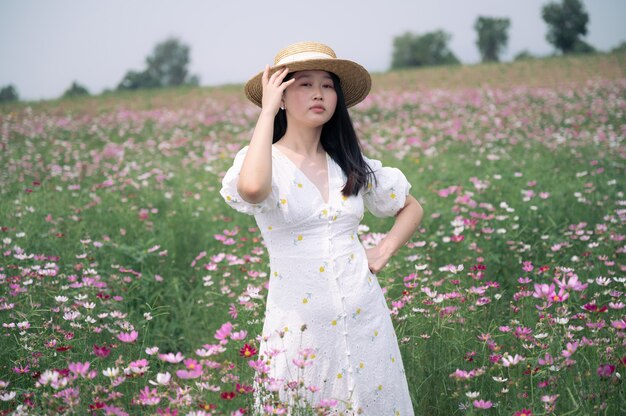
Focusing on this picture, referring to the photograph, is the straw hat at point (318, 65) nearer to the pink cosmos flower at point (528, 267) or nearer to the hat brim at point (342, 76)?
the hat brim at point (342, 76)

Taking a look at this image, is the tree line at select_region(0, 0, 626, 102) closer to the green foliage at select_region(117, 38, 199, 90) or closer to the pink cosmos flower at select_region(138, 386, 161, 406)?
the green foliage at select_region(117, 38, 199, 90)

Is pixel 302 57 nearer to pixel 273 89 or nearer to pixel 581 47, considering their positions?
pixel 273 89

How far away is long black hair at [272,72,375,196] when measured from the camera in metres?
2.20

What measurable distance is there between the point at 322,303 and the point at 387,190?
0.58m

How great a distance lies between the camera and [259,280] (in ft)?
11.7

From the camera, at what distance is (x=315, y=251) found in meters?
2.00

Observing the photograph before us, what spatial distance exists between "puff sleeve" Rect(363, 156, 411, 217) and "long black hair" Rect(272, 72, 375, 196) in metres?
0.04

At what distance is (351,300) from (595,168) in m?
4.96

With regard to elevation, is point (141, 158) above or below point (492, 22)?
below

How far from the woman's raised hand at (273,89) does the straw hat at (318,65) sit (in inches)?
1.9

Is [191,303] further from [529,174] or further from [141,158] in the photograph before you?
[141,158]

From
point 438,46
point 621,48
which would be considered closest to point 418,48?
point 438,46

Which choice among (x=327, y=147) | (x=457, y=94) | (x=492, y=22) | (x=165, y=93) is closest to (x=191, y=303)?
(x=327, y=147)

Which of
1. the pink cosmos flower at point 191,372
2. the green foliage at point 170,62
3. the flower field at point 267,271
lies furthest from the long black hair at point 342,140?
the green foliage at point 170,62
